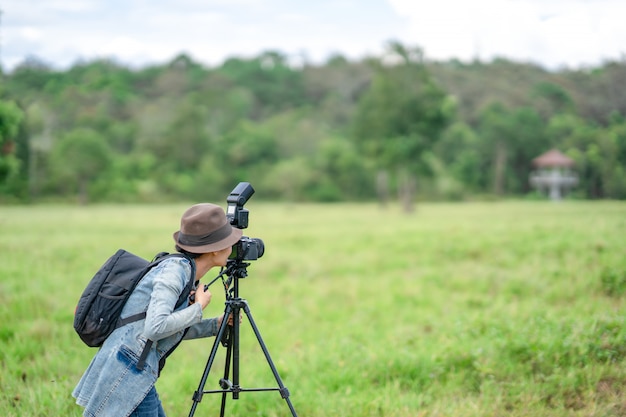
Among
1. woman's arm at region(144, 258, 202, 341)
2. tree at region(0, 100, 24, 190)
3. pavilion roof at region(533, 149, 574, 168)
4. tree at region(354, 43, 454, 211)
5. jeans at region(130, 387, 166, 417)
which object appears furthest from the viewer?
tree at region(354, 43, 454, 211)

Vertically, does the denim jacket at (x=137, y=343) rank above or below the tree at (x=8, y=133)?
below

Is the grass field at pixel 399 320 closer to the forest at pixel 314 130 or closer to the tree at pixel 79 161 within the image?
the forest at pixel 314 130

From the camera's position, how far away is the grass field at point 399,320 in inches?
209

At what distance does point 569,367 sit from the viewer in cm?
559

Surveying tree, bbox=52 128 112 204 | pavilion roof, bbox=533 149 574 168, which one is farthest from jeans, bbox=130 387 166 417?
tree, bbox=52 128 112 204

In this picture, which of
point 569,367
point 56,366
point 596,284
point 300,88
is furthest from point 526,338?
point 300,88

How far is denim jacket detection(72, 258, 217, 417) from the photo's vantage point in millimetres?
3084

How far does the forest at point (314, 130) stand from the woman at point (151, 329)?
850cm

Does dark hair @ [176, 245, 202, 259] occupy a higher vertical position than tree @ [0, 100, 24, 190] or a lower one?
lower

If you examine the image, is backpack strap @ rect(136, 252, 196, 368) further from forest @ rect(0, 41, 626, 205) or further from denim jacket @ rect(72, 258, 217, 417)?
forest @ rect(0, 41, 626, 205)

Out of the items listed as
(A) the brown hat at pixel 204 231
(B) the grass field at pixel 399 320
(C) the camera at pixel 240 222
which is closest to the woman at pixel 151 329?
(A) the brown hat at pixel 204 231

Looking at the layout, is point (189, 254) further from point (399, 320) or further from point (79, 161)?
point (79, 161)

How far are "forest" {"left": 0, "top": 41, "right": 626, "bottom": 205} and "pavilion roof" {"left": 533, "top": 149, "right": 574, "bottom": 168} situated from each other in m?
0.18

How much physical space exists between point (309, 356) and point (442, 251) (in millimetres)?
8213
